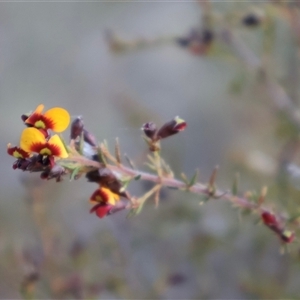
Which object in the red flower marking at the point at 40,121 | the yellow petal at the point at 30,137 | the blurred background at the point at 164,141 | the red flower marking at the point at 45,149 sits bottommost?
the blurred background at the point at 164,141

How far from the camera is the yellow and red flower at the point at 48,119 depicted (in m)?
0.32

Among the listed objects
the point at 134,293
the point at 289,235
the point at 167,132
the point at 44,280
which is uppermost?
the point at 167,132

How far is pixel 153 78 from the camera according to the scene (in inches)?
64.6

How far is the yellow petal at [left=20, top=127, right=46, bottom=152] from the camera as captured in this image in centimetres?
31

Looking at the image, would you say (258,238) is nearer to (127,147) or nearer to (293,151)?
(293,151)

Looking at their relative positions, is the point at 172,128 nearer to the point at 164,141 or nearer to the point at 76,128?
the point at 76,128

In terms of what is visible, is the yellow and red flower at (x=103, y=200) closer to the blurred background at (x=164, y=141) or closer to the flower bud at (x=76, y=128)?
the flower bud at (x=76, y=128)

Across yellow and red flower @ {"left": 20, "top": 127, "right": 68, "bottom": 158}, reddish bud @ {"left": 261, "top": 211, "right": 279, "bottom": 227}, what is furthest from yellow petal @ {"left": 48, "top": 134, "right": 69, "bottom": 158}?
reddish bud @ {"left": 261, "top": 211, "right": 279, "bottom": 227}

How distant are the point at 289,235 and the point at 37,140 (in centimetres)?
26

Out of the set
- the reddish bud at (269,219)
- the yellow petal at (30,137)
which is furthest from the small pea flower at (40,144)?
the reddish bud at (269,219)

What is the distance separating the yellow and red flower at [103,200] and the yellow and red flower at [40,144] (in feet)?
0.21

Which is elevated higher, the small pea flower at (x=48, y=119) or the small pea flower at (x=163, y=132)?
the small pea flower at (x=48, y=119)

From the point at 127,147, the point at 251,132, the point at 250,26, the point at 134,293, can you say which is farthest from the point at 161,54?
the point at 134,293

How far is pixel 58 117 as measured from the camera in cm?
33
